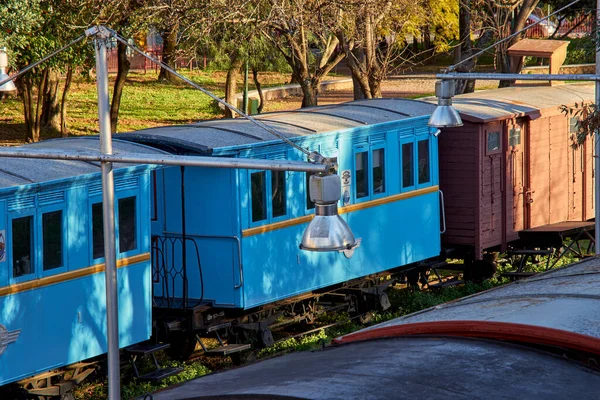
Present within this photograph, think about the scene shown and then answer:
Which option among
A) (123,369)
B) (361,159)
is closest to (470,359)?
(123,369)

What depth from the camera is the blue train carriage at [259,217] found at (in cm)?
1277

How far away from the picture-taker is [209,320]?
42.3 feet

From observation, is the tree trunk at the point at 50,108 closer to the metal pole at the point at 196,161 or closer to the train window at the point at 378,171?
the train window at the point at 378,171

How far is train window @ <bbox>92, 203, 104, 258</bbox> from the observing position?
11109 millimetres

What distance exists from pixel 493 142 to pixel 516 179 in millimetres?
991

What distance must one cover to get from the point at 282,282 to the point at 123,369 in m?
2.48

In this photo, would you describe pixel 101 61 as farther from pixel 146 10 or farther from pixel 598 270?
pixel 146 10

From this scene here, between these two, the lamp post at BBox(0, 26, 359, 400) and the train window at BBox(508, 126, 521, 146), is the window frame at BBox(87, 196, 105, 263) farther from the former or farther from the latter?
the train window at BBox(508, 126, 521, 146)

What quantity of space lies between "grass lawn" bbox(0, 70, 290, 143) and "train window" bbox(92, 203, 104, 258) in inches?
742

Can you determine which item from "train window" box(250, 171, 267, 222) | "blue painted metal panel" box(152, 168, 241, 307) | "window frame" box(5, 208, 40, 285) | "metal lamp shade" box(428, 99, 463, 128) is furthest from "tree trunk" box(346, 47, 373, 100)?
"window frame" box(5, 208, 40, 285)

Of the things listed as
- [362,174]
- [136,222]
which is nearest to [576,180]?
[362,174]

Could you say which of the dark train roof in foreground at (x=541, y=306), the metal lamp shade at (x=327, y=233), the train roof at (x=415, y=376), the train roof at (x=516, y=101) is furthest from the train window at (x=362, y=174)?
the metal lamp shade at (x=327, y=233)

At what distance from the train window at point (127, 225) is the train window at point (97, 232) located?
28 cm

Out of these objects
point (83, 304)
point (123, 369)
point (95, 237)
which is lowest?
point (123, 369)
